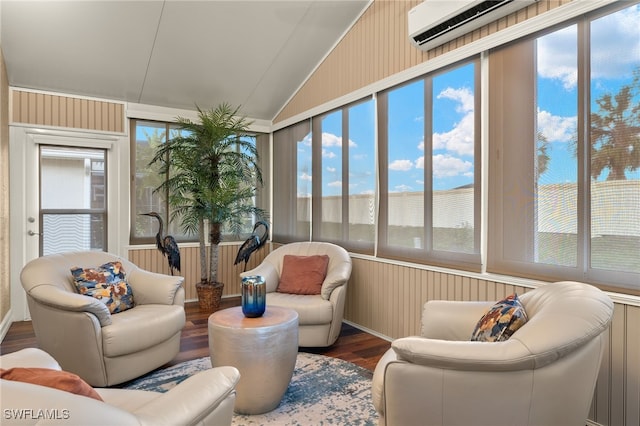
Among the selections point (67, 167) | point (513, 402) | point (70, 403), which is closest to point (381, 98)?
point (513, 402)

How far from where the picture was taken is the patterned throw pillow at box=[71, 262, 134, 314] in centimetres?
272

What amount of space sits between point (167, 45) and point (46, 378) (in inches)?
148

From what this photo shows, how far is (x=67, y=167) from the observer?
4484mm

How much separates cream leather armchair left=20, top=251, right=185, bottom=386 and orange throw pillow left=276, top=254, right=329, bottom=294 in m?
1.05

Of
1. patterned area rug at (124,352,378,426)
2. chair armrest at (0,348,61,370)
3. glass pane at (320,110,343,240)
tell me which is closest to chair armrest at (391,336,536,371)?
patterned area rug at (124,352,378,426)

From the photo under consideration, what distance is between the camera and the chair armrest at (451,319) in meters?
2.07

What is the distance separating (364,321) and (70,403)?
3.28 m

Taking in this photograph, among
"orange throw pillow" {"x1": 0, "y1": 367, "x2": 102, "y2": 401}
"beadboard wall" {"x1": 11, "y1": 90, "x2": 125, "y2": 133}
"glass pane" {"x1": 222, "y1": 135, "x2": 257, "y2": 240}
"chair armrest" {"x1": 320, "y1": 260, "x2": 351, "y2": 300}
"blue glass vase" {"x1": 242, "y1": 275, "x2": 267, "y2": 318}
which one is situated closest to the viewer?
"orange throw pillow" {"x1": 0, "y1": 367, "x2": 102, "y2": 401}

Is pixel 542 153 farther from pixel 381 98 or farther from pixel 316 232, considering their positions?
pixel 316 232

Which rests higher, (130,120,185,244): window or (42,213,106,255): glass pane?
(130,120,185,244): window

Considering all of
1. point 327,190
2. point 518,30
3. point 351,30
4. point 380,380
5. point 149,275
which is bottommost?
point 380,380

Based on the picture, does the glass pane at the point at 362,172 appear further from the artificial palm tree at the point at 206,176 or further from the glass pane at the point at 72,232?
the glass pane at the point at 72,232

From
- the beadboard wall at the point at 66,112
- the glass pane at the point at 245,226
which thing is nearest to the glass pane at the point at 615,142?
the glass pane at the point at 245,226

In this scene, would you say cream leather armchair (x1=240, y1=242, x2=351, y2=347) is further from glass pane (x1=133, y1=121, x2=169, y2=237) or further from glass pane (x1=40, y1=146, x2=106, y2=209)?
glass pane (x1=40, y1=146, x2=106, y2=209)
